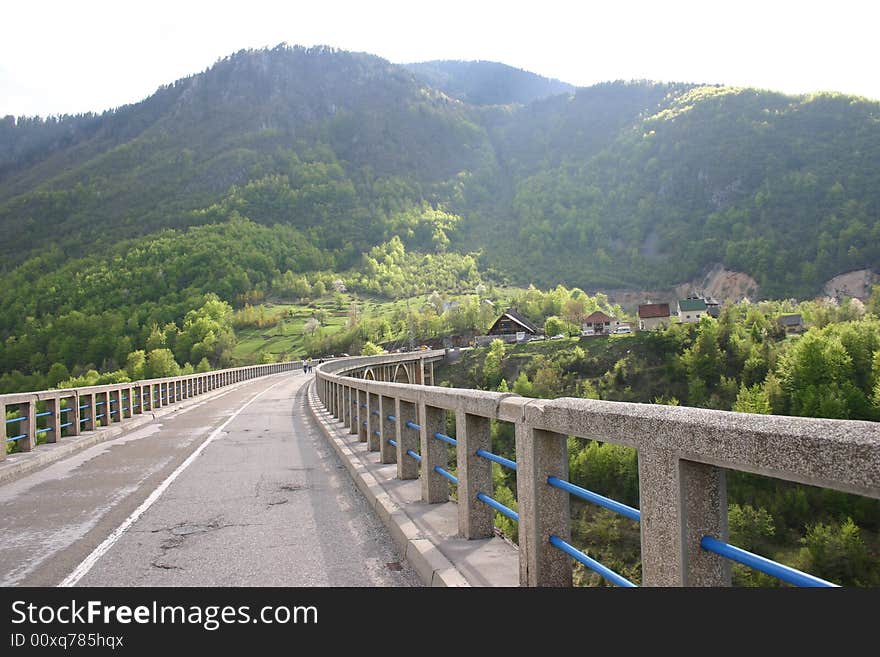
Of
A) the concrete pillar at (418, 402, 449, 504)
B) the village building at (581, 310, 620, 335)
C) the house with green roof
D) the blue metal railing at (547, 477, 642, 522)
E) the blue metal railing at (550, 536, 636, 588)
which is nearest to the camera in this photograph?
the blue metal railing at (547, 477, 642, 522)

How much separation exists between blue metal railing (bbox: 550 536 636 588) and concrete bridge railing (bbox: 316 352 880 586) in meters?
0.02

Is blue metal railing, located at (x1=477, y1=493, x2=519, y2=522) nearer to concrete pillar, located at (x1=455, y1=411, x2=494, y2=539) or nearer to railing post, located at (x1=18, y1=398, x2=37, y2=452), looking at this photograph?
concrete pillar, located at (x1=455, y1=411, x2=494, y2=539)

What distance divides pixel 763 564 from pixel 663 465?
678 mm

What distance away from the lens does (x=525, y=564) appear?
4.79 meters

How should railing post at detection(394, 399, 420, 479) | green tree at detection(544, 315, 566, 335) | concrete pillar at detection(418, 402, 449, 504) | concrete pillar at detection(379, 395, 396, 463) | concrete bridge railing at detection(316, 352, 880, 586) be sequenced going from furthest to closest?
1. green tree at detection(544, 315, 566, 335)
2. concrete pillar at detection(379, 395, 396, 463)
3. railing post at detection(394, 399, 420, 479)
4. concrete pillar at detection(418, 402, 449, 504)
5. concrete bridge railing at detection(316, 352, 880, 586)

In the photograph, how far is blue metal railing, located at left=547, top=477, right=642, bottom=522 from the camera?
11.5 ft

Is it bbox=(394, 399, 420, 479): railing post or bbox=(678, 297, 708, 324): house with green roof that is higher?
bbox=(678, 297, 708, 324): house with green roof

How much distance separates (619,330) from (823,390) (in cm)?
5999

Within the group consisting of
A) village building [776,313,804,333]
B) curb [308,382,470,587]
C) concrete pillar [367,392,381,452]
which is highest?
village building [776,313,804,333]

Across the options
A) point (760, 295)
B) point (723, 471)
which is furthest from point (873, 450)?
point (760, 295)

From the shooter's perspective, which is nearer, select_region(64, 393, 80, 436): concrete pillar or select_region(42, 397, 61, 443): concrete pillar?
select_region(42, 397, 61, 443): concrete pillar

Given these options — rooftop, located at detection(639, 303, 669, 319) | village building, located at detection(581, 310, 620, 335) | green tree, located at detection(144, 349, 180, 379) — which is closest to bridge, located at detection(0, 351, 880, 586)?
green tree, located at detection(144, 349, 180, 379)

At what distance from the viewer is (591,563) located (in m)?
3.94

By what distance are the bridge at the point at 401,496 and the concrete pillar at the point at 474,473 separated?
16 millimetres
